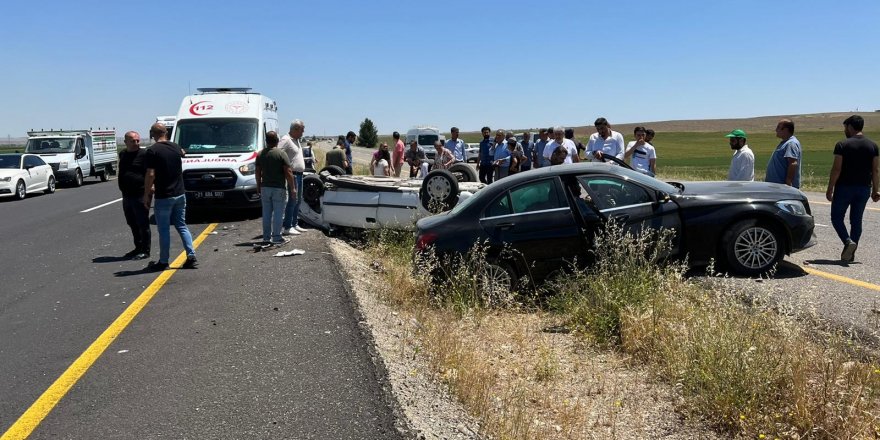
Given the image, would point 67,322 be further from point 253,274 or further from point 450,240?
point 450,240

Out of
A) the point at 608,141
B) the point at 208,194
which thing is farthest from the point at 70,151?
the point at 608,141

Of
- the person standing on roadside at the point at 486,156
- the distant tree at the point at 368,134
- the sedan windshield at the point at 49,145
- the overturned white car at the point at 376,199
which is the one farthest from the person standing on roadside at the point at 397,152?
the distant tree at the point at 368,134

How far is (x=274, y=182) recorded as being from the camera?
9.45 meters

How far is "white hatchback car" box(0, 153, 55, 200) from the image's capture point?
20109 mm

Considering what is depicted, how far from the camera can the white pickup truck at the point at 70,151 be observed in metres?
25.5

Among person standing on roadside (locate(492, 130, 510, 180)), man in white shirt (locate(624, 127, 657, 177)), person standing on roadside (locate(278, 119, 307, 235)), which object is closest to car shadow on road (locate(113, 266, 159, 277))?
person standing on roadside (locate(278, 119, 307, 235))

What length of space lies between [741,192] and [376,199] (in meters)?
5.47

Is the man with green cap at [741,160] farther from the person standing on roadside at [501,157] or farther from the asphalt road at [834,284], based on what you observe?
the person standing on roadside at [501,157]

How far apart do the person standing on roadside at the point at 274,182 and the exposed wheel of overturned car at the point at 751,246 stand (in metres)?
5.87

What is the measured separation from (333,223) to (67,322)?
5.32 metres

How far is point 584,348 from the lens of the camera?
5949 millimetres

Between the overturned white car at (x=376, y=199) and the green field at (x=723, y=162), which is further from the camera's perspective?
the green field at (x=723, y=162)

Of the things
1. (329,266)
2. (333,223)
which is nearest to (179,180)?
(329,266)

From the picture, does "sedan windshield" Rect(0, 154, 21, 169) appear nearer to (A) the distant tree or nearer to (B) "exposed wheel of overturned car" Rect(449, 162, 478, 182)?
(B) "exposed wheel of overturned car" Rect(449, 162, 478, 182)
